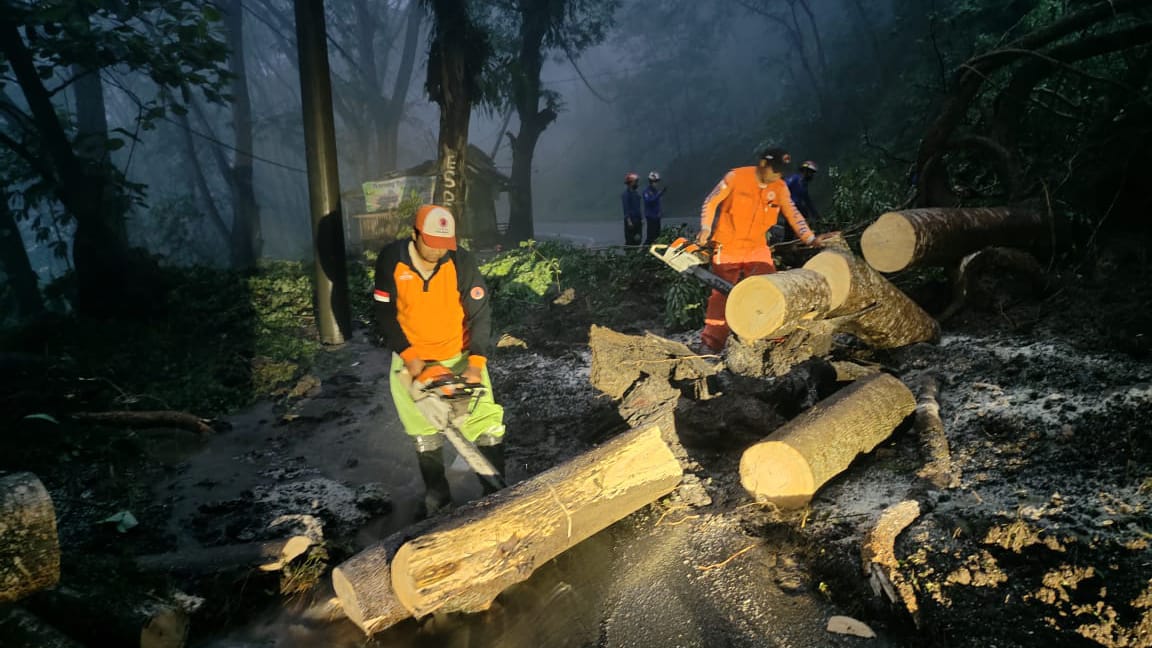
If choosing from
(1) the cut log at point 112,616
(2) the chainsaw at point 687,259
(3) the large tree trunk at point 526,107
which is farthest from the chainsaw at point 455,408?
(3) the large tree trunk at point 526,107

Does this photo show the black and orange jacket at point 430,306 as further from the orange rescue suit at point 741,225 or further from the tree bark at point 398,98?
the tree bark at point 398,98

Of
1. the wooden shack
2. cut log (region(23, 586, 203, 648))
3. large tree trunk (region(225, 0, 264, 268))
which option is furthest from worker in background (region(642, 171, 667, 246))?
large tree trunk (region(225, 0, 264, 268))

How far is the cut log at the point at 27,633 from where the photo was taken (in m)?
1.68

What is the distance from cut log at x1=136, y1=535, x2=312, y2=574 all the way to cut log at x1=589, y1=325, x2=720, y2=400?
2.55m

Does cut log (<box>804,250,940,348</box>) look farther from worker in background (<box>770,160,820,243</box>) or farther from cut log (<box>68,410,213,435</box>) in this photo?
cut log (<box>68,410,213,435</box>)

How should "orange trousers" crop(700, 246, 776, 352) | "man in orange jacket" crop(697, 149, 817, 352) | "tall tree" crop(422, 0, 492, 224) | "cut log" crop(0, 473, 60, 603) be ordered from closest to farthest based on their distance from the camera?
1. "cut log" crop(0, 473, 60, 603)
2. "man in orange jacket" crop(697, 149, 817, 352)
3. "orange trousers" crop(700, 246, 776, 352)
4. "tall tree" crop(422, 0, 492, 224)

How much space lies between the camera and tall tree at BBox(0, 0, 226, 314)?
6.60m

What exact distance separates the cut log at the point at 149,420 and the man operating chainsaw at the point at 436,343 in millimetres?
2889

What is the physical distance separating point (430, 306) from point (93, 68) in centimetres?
744

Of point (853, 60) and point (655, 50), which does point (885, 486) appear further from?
point (655, 50)

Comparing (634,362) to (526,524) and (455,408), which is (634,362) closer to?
(455,408)

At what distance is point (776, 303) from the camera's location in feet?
11.0

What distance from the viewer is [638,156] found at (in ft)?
136

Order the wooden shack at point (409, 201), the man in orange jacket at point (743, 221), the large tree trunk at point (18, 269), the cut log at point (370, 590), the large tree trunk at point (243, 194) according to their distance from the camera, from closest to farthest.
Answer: the cut log at point (370, 590) < the man in orange jacket at point (743, 221) < the large tree trunk at point (18, 269) < the wooden shack at point (409, 201) < the large tree trunk at point (243, 194)
